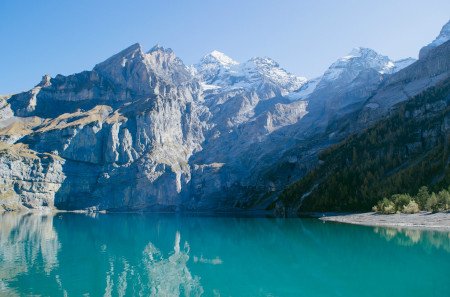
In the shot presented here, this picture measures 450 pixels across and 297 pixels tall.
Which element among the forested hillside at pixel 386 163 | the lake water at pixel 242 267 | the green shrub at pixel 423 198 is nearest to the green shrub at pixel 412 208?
the green shrub at pixel 423 198

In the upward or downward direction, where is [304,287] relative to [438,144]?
downward

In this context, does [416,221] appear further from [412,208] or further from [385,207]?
[385,207]

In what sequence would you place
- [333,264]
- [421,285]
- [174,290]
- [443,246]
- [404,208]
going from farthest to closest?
1. [404,208]
2. [443,246]
3. [333,264]
4. [174,290]
5. [421,285]

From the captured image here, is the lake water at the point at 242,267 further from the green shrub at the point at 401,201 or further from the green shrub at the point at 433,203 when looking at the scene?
the green shrub at the point at 401,201

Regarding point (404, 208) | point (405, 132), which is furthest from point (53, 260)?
point (405, 132)

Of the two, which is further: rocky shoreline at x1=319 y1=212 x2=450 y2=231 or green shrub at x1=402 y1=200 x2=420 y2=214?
green shrub at x1=402 y1=200 x2=420 y2=214

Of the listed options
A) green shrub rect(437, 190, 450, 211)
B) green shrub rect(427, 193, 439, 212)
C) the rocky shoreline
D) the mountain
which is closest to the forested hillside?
the mountain

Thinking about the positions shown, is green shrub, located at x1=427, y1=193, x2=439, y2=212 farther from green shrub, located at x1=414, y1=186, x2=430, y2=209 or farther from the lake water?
the lake water

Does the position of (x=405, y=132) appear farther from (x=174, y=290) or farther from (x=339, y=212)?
(x=174, y=290)
